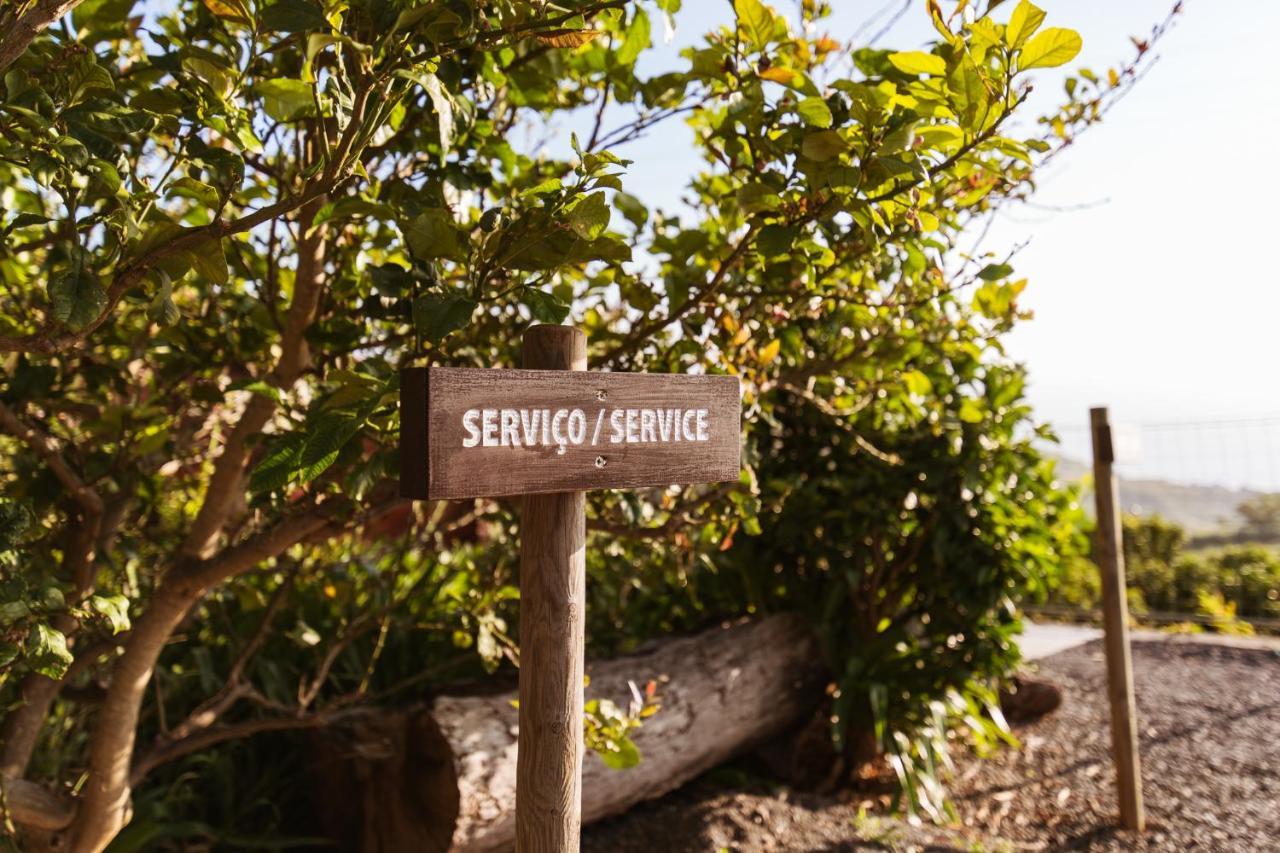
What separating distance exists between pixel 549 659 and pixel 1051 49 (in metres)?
1.30

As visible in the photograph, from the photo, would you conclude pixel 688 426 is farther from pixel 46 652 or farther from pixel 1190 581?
pixel 1190 581

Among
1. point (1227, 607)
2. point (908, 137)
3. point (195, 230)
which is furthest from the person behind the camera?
point (1227, 607)

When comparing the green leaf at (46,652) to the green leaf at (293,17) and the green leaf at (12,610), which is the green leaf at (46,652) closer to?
the green leaf at (12,610)

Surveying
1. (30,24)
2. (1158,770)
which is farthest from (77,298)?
(1158,770)

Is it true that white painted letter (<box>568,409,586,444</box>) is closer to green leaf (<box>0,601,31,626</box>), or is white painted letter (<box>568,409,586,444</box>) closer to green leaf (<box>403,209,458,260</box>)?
green leaf (<box>403,209,458,260</box>)

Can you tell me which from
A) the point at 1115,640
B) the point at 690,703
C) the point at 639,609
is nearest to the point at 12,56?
the point at 690,703

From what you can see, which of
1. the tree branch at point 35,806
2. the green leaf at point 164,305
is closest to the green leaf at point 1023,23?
the green leaf at point 164,305

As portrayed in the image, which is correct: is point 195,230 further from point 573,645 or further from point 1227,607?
point 1227,607

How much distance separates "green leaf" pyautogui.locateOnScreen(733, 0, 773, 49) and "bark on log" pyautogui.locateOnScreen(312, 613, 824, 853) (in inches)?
75.1

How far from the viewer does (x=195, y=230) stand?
1.37 metres

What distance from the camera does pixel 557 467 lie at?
148cm

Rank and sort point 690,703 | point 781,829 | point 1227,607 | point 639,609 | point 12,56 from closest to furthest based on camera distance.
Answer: point 12,56 → point 781,829 → point 690,703 → point 639,609 → point 1227,607

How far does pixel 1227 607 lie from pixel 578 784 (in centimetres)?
663

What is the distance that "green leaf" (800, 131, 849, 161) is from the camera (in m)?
1.59
